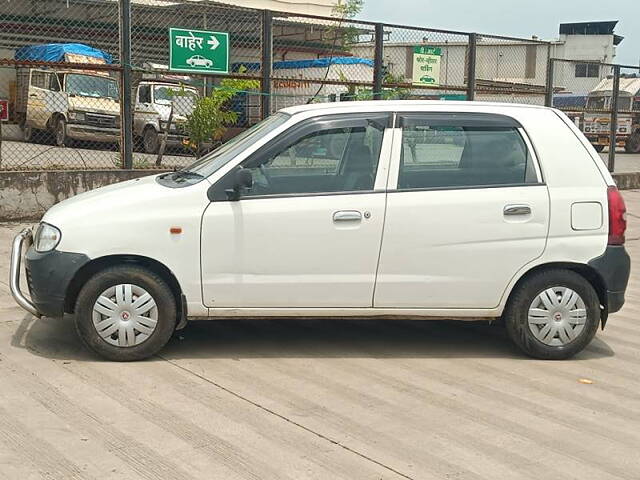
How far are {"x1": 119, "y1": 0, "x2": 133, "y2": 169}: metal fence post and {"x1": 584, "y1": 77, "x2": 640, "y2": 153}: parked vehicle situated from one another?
1382cm

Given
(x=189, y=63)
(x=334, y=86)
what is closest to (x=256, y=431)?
(x=189, y=63)

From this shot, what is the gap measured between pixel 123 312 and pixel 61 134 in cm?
942

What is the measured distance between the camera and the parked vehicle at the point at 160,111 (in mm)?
12070

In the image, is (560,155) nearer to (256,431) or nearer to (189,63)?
(256,431)

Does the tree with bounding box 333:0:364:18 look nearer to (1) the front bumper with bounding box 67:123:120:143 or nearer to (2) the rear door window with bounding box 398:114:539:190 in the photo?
(1) the front bumper with bounding box 67:123:120:143

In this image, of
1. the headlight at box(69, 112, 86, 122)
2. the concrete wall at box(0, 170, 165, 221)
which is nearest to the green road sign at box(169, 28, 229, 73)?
the concrete wall at box(0, 170, 165, 221)

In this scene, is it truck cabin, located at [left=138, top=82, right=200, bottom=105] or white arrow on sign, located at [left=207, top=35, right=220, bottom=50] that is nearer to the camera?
white arrow on sign, located at [left=207, top=35, right=220, bottom=50]

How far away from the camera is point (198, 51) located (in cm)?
1115

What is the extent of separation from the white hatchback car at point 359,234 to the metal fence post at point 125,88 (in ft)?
17.9

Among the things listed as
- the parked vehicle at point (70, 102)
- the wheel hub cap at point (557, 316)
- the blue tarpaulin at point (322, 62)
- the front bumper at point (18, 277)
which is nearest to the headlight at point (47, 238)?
the front bumper at point (18, 277)

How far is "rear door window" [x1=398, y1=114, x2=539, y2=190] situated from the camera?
18.4ft

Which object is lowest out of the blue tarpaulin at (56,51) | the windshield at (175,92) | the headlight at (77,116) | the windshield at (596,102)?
the headlight at (77,116)

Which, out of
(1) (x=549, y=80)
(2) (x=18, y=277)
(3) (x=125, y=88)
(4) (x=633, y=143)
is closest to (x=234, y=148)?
(2) (x=18, y=277)

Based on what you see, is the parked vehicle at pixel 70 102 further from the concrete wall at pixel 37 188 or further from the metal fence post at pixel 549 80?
the metal fence post at pixel 549 80
